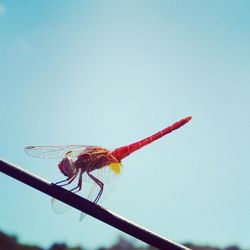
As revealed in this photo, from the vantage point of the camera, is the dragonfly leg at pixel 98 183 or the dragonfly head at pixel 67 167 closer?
the dragonfly head at pixel 67 167

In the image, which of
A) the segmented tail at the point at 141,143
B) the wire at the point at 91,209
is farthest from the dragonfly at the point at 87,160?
the wire at the point at 91,209

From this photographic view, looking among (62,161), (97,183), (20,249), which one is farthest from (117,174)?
(20,249)

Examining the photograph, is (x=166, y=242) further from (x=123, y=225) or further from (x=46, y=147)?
(x=46, y=147)

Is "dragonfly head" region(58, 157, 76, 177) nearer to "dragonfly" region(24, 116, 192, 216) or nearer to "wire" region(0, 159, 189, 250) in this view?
"dragonfly" region(24, 116, 192, 216)

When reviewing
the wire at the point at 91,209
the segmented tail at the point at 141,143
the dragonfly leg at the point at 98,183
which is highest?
the segmented tail at the point at 141,143

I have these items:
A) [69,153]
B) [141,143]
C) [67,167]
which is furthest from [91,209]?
[141,143]

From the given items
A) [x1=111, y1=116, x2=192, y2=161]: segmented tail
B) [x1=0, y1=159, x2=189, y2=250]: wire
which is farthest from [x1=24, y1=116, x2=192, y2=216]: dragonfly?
[x1=0, y1=159, x2=189, y2=250]: wire

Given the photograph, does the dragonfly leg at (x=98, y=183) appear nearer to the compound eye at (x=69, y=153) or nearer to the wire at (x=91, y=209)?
the compound eye at (x=69, y=153)
